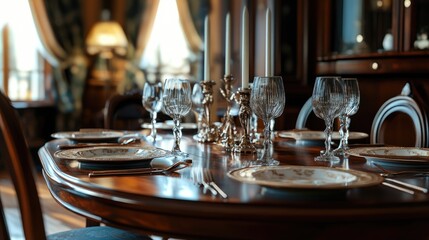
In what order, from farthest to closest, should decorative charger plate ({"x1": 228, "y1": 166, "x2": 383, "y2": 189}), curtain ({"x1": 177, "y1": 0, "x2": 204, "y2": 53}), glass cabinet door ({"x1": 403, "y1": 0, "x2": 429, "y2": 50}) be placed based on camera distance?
curtain ({"x1": 177, "y1": 0, "x2": 204, "y2": 53})
glass cabinet door ({"x1": 403, "y1": 0, "x2": 429, "y2": 50})
decorative charger plate ({"x1": 228, "y1": 166, "x2": 383, "y2": 189})

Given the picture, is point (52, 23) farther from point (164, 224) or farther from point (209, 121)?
point (164, 224)

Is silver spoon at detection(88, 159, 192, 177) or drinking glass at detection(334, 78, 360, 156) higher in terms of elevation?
drinking glass at detection(334, 78, 360, 156)

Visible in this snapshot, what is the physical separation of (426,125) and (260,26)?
2003mm

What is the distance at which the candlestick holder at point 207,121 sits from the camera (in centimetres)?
169

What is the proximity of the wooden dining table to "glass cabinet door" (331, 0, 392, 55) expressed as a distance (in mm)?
1851

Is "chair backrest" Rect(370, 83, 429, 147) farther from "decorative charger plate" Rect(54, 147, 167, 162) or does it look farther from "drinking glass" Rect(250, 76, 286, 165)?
"decorative charger plate" Rect(54, 147, 167, 162)

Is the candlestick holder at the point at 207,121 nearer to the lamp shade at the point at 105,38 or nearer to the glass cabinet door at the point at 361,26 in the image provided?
the glass cabinet door at the point at 361,26

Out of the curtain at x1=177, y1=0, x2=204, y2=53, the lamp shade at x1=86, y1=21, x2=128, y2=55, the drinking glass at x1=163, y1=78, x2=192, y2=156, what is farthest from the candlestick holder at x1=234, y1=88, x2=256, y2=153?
the curtain at x1=177, y1=0, x2=204, y2=53

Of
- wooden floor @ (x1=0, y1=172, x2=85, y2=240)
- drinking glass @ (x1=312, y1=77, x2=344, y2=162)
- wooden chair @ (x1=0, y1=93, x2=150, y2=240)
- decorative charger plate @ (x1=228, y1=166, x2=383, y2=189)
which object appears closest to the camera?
decorative charger plate @ (x1=228, y1=166, x2=383, y2=189)

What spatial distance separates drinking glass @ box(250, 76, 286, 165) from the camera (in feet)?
3.90

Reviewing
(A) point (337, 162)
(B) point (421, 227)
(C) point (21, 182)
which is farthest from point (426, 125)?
(C) point (21, 182)

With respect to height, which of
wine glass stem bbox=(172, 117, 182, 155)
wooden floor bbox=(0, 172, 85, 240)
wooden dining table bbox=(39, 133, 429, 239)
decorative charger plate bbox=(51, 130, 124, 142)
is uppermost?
wine glass stem bbox=(172, 117, 182, 155)

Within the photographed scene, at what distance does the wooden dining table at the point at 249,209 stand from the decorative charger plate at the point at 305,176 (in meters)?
0.02

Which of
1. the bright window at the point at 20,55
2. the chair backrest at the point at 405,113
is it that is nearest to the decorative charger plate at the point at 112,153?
the chair backrest at the point at 405,113
